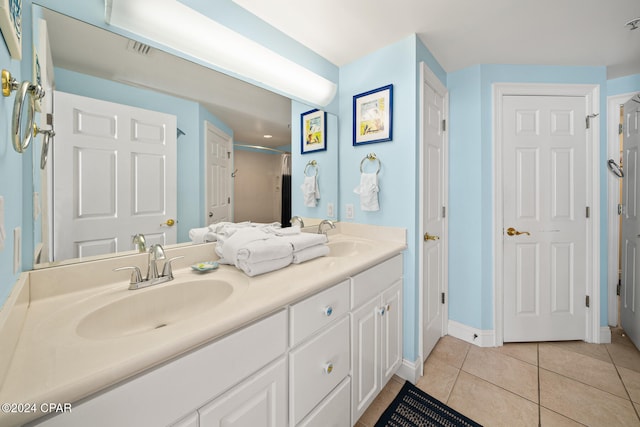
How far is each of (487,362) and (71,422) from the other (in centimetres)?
226

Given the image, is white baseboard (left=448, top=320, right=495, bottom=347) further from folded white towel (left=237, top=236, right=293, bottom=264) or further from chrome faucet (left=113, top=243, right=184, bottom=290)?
chrome faucet (left=113, top=243, right=184, bottom=290)

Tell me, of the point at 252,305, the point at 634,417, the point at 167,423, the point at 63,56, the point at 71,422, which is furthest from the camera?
the point at 634,417

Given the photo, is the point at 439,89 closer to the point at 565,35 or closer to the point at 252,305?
the point at 565,35

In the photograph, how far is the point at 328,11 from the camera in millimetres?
1438

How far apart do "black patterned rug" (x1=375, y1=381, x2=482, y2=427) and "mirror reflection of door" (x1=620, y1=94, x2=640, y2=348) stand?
69.0 inches

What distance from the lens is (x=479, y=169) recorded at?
79.7 inches

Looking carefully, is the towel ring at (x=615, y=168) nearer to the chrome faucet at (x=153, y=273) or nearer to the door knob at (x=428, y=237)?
the door knob at (x=428, y=237)

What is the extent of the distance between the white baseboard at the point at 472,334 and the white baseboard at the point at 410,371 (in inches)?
26.4

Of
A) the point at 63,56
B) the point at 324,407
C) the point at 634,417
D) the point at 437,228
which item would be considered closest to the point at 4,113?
the point at 63,56

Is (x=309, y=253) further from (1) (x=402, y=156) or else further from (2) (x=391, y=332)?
(1) (x=402, y=156)

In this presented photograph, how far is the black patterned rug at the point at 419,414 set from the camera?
1.33 metres

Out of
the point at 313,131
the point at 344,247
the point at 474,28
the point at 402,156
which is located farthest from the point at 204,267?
the point at 474,28

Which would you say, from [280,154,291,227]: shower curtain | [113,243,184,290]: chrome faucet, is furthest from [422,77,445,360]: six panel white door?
[113,243,184,290]: chrome faucet

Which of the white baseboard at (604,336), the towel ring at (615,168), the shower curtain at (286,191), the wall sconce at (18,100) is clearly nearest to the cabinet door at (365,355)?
the shower curtain at (286,191)
